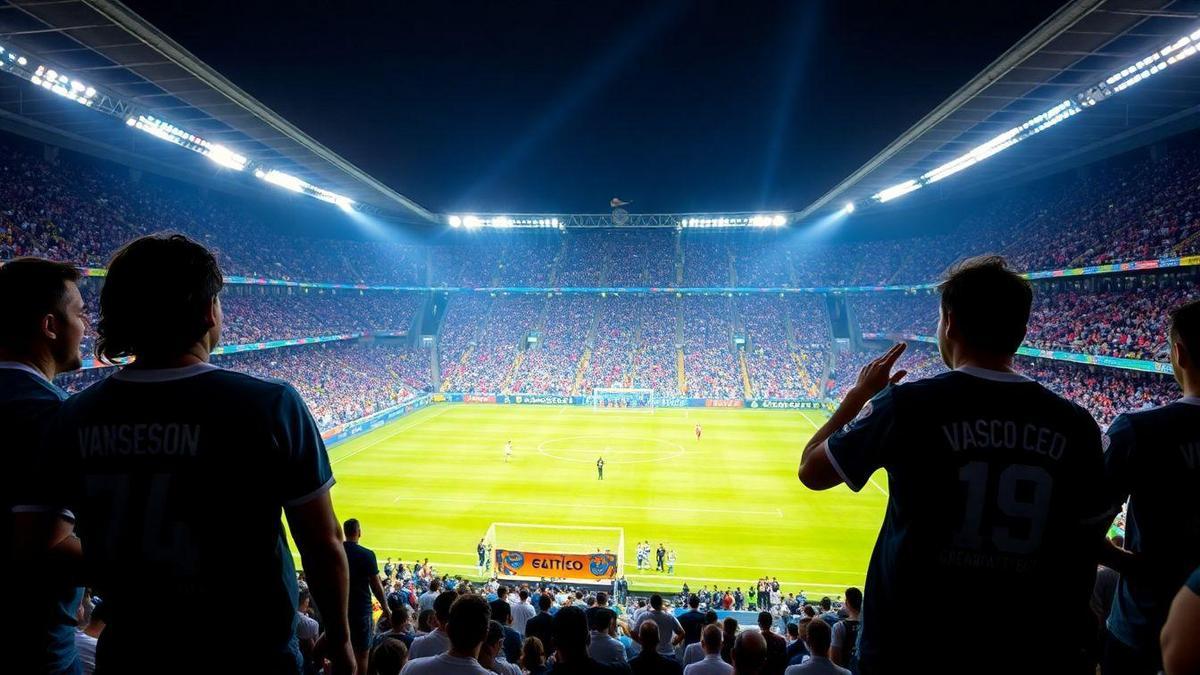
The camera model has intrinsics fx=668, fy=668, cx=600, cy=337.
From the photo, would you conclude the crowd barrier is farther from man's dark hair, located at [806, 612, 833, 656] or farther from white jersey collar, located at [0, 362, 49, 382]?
white jersey collar, located at [0, 362, 49, 382]

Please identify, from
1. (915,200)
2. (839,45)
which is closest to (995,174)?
(915,200)

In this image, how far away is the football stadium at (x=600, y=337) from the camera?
2480mm

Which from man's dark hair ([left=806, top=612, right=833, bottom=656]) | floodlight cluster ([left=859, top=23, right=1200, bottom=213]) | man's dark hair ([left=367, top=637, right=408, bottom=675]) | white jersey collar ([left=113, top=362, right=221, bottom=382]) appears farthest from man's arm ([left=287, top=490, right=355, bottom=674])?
floodlight cluster ([left=859, top=23, right=1200, bottom=213])

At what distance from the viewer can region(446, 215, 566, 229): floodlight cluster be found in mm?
64938

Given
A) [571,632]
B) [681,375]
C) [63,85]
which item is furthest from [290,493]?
[681,375]

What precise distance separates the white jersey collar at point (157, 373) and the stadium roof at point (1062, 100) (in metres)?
23.8

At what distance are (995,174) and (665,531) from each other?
35.9 m

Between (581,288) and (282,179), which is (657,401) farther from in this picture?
(282,179)

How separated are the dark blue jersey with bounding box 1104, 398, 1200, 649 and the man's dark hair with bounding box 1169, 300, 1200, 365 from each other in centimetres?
29

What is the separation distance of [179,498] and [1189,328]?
495cm

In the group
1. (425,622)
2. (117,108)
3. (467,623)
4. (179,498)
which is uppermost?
(117,108)

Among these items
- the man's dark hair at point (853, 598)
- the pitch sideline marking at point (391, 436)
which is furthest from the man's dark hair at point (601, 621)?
the pitch sideline marking at point (391, 436)

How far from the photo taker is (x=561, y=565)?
1986 cm

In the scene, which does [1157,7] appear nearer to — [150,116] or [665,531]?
[665,531]
